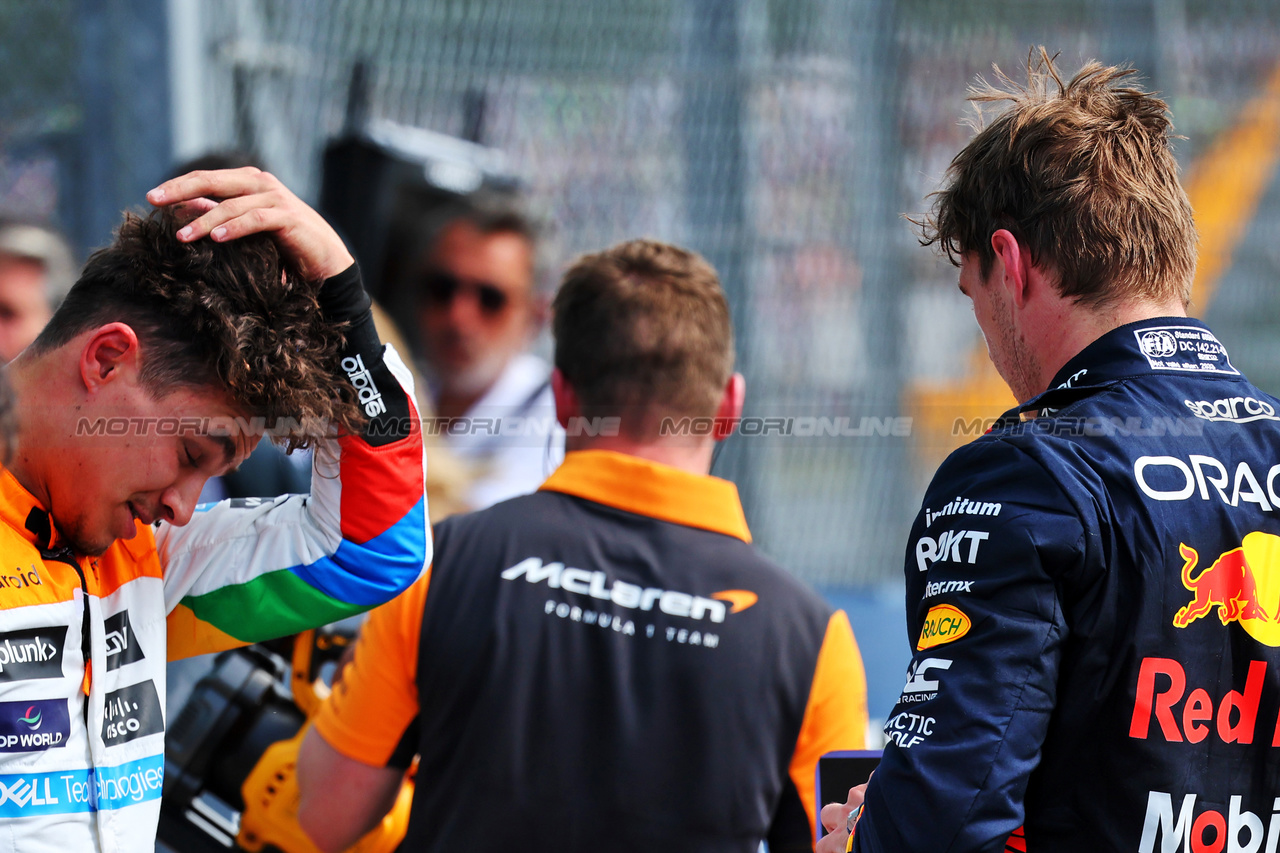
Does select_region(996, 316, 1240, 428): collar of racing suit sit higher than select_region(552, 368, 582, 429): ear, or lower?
higher

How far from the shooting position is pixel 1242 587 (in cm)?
117

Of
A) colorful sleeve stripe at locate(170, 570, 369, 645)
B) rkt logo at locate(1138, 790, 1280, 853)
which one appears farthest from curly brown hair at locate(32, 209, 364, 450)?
rkt logo at locate(1138, 790, 1280, 853)

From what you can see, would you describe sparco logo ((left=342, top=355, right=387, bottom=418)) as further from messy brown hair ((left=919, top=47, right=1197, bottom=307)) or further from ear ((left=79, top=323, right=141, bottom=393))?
messy brown hair ((left=919, top=47, right=1197, bottom=307))

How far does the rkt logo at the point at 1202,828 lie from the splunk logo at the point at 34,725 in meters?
1.20

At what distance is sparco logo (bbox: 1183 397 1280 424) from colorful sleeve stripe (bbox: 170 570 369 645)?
1.10 meters

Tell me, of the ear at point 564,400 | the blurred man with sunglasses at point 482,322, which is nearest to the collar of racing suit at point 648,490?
the ear at point 564,400

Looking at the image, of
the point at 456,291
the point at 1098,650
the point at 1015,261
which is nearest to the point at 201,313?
the point at 1015,261

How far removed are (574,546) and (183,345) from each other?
763 millimetres

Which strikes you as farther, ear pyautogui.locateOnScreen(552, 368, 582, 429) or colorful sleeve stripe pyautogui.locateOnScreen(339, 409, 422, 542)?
ear pyautogui.locateOnScreen(552, 368, 582, 429)

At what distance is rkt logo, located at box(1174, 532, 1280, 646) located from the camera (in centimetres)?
115

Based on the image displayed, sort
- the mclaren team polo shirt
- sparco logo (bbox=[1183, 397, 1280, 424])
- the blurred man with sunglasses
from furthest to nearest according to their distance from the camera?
the blurred man with sunglasses < the mclaren team polo shirt < sparco logo (bbox=[1183, 397, 1280, 424])

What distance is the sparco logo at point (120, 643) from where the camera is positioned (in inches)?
53.8

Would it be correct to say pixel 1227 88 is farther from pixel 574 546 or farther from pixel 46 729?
pixel 46 729

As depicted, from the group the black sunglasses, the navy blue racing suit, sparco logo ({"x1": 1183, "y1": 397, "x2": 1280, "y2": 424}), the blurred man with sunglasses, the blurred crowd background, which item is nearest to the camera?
the navy blue racing suit
